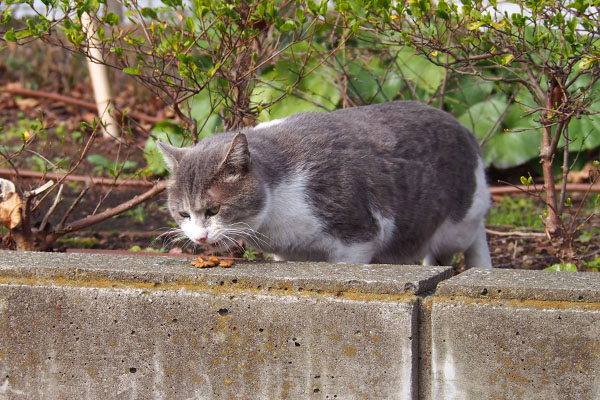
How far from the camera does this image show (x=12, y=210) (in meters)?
3.24

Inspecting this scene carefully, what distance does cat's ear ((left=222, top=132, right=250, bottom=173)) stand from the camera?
2613 mm

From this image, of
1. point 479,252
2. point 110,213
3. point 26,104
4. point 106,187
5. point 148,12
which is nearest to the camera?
point 148,12

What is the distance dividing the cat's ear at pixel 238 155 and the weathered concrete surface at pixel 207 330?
391 mm

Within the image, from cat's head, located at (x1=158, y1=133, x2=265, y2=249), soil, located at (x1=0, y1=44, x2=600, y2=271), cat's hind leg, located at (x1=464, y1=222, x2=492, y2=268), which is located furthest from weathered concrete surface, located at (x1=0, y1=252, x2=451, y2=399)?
cat's hind leg, located at (x1=464, y1=222, x2=492, y2=268)

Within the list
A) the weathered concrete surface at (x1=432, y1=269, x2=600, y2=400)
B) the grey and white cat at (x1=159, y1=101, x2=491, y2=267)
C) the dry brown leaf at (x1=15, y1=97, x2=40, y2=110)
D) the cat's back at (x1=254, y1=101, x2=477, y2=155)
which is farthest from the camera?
the dry brown leaf at (x1=15, y1=97, x2=40, y2=110)

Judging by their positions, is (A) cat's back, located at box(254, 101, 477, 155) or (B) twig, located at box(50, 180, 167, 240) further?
(B) twig, located at box(50, 180, 167, 240)

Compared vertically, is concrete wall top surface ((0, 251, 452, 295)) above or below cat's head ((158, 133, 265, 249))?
below

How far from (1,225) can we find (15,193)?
0.40 metres

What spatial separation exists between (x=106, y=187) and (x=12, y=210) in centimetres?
187

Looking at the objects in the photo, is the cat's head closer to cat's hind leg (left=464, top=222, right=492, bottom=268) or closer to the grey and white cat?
the grey and white cat

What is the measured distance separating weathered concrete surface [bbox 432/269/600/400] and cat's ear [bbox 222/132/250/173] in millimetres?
858

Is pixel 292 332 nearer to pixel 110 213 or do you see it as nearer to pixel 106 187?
pixel 110 213

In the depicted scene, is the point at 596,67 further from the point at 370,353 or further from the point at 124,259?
the point at 124,259

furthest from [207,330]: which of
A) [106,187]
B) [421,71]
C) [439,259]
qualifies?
[106,187]
